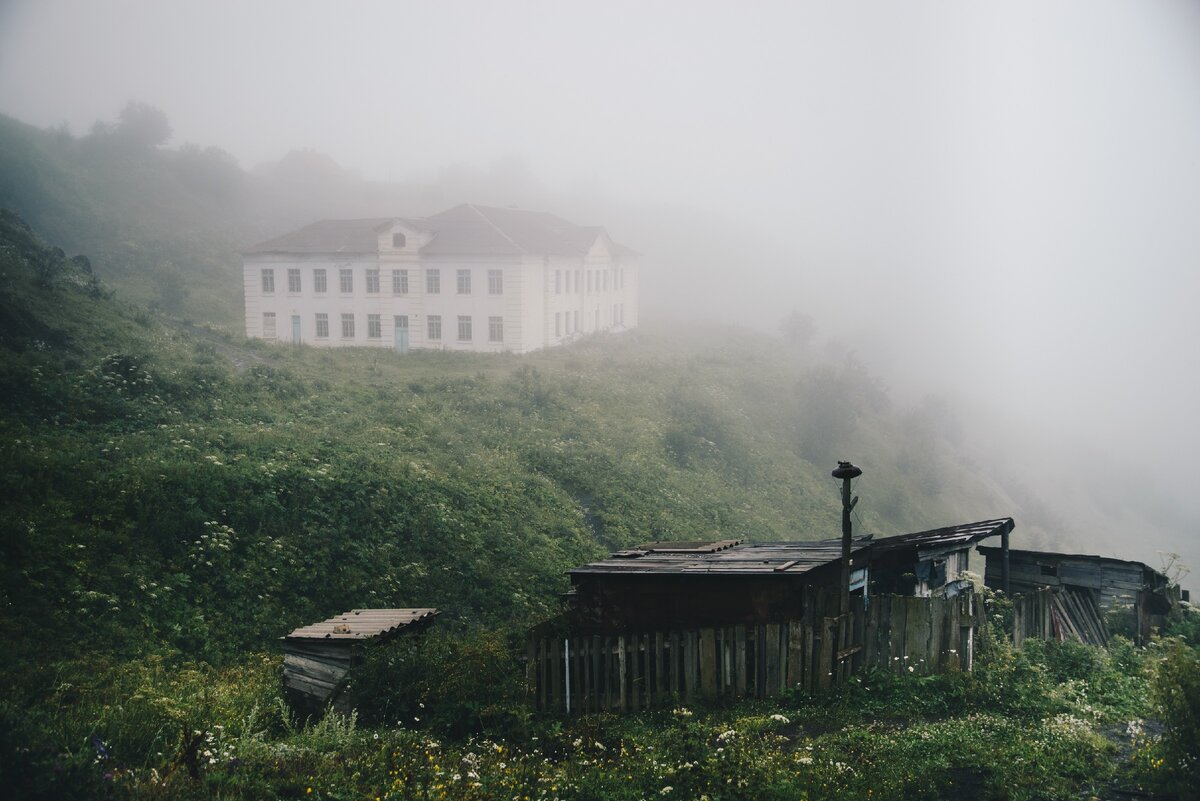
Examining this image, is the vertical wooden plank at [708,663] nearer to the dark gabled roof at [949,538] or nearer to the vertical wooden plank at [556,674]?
the vertical wooden plank at [556,674]

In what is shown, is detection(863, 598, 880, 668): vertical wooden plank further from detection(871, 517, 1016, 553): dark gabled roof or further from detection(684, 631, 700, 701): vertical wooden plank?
detection(871, 517, 1016, 553): dark gabled roof

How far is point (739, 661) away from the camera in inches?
508

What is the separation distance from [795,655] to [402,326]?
4447cm

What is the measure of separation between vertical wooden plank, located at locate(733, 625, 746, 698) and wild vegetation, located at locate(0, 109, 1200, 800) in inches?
21.4

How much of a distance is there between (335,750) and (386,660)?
1.93m

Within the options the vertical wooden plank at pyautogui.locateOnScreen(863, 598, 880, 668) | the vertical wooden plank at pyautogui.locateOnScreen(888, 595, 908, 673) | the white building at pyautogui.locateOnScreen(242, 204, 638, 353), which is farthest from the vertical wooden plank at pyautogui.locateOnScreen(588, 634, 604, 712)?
the white building at pyautogui.locateOnScreen(242, 204, 638, 353)

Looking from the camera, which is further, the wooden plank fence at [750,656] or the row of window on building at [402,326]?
the row of window on building at [402,326]

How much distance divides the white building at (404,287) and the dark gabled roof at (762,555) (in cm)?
3615

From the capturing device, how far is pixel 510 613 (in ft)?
71.0

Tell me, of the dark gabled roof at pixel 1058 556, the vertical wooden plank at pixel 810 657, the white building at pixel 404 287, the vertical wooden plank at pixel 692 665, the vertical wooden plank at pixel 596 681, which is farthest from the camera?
the white building at pixel 404 287

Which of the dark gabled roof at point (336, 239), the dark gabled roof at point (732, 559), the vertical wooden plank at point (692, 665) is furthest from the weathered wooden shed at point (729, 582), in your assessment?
the dark gabled roof at point (336, 239)

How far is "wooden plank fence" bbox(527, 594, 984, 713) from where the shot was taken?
12758mm

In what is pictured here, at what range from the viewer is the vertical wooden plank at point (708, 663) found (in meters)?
13.0

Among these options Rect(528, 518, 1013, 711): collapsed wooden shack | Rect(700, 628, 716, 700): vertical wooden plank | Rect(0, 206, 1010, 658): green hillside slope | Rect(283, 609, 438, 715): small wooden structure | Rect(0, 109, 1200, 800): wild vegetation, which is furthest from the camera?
Rect(0, 206, 1010, 658): green hillside slope
